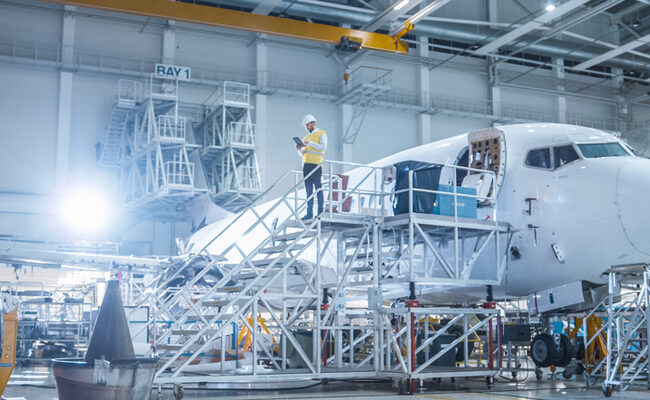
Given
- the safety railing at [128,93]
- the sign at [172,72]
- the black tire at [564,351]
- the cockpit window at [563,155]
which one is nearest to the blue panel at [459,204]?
the cockpit window at [563,155]

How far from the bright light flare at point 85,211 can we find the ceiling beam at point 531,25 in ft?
73.6

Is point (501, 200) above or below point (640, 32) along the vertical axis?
below

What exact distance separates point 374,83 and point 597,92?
56.0 ft

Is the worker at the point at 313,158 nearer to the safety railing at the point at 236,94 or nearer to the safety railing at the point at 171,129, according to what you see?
the safety railing at the point at 236,94

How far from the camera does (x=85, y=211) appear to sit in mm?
34281

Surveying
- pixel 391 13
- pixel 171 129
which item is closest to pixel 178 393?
pixel 171 129

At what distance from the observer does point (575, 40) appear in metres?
42.8

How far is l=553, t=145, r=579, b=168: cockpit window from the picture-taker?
13320 mm

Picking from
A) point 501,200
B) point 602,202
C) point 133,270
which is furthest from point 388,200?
point 133,270

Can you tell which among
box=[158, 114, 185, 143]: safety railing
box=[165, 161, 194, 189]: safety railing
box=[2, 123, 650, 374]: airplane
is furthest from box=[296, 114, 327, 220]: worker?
box=[158, 114, 185, 143]: safety railing

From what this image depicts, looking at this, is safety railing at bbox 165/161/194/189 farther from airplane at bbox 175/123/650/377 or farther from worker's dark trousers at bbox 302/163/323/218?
airplane at bbox 175/123/650/377

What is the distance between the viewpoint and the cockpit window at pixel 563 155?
43.7ft

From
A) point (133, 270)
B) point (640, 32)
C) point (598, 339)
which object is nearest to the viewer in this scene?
point (598, 339)

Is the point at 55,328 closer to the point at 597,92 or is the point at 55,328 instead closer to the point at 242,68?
the point at 242,68
